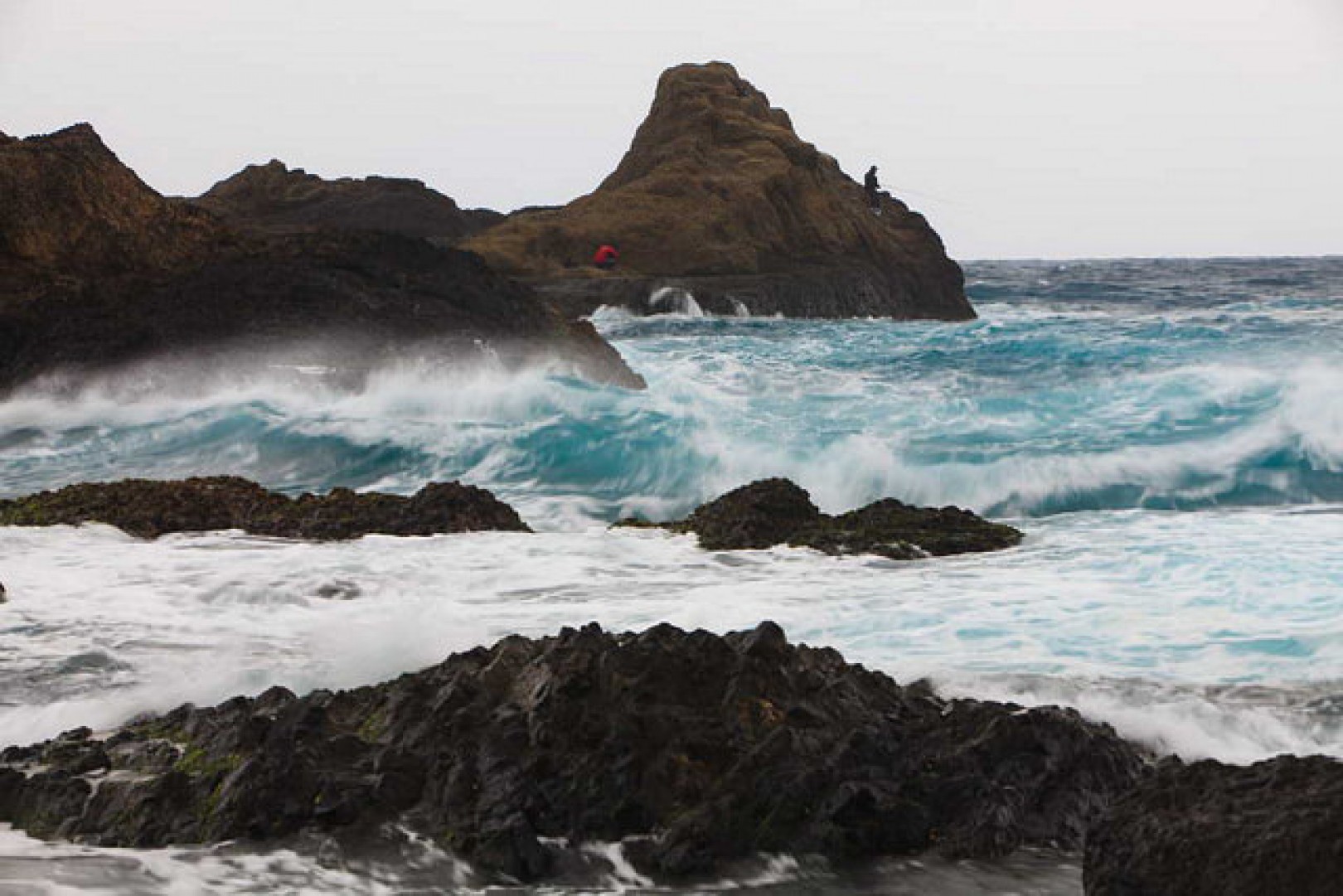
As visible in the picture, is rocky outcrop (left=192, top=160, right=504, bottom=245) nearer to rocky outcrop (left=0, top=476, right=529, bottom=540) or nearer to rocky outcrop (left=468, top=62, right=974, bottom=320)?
rocky outcrop (left=468, top=62, right=974, bottom=320)

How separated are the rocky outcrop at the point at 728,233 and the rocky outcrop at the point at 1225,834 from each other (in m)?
28.4

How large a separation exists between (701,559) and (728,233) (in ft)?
99.1

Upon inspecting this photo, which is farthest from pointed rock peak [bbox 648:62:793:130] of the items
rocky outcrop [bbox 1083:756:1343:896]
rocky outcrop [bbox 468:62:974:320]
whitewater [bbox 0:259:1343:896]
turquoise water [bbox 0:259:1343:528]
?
rocky outcrop [bbox 1083:756:1343:896]

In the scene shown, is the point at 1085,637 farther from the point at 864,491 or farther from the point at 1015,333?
the point at 1015,333

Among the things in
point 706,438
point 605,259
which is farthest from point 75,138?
point 605,259

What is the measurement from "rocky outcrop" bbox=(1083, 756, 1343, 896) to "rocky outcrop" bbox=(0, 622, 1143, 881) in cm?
64

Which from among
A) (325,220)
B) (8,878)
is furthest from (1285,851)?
(325,220)

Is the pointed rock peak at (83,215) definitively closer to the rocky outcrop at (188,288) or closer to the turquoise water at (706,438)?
the rocky outcrop at (188,288)

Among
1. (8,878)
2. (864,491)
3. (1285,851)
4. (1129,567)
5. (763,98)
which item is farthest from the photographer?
(763,98)

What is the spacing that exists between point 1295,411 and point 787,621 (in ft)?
32.9

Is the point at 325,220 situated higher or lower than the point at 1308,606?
higher

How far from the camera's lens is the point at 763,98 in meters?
48.1

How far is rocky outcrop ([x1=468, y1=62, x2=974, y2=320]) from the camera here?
112ft

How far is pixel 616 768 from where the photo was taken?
3504mm
